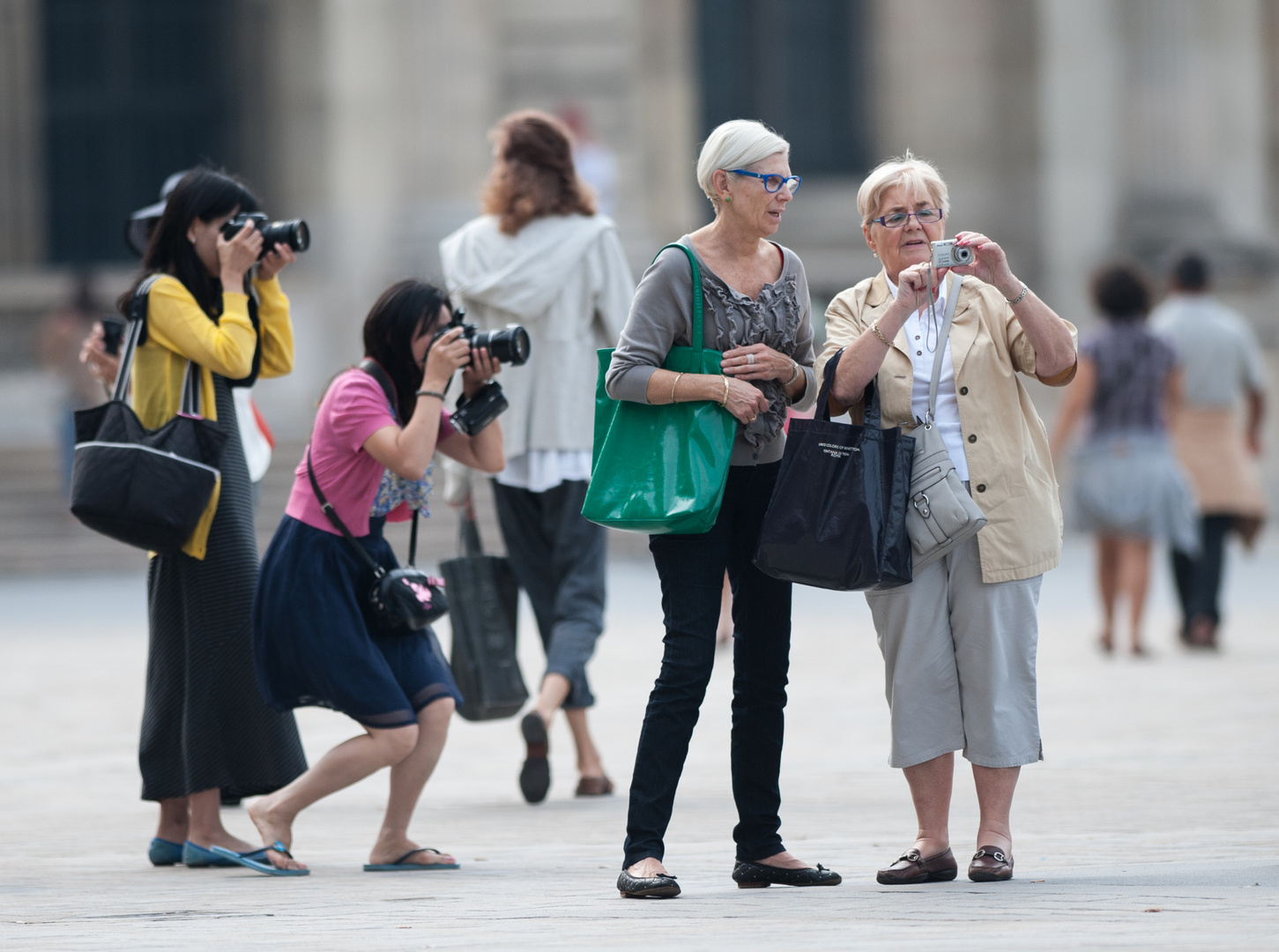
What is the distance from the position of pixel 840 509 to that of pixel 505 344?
110 cm

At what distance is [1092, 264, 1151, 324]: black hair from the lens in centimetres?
1002

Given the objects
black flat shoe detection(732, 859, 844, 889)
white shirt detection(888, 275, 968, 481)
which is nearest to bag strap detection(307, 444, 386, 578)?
black flat shoe detection(732, 859, 844, 889)

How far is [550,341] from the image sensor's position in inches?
266

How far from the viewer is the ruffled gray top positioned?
4.64 meters

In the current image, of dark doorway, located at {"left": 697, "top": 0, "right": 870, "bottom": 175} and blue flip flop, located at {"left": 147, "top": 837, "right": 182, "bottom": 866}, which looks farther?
dark doorway, located at {"left": 697, "top": 0, "right": 870, "bottom": 175}

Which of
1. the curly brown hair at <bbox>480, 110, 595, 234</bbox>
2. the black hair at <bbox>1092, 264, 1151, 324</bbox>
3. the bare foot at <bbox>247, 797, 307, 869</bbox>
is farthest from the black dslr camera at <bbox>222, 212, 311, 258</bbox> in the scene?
the black hair at <bbox>1092, 264, 1151, 324</bbox>

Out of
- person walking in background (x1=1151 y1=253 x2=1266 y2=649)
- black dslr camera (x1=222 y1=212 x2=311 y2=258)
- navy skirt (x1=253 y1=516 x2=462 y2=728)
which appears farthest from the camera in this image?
person walking in background (x1=1151 y1=253 x2=1266 y2=649)

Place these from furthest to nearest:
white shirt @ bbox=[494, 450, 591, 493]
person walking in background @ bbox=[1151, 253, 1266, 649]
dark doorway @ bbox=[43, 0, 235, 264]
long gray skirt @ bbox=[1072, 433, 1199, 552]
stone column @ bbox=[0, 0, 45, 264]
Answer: dark doorway @ bbox=[43, 0, 235, 264], stone column @ bbox=[0, 0, 45, 264], person walking in background @ bbox=[1151, 253, 1266, 649], long gray skirt @ bbox=[1072, 433, 1199, 552], white shirt @ bbox=[494, 450, 591, 493]

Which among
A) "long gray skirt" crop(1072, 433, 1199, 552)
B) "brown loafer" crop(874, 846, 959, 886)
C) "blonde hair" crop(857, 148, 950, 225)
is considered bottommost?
"brown loafer" crop(874, 846, 959, 886)

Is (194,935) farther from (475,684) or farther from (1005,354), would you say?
(1005,354)

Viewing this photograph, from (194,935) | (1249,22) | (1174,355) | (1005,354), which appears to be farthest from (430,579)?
(1249,22)

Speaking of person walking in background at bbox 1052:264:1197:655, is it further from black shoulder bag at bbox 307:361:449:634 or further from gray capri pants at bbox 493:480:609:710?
black shoulder bag at bbox 307:361:449:634

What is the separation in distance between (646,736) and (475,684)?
57.5 inches

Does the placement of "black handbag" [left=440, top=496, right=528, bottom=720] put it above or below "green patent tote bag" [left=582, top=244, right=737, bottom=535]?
below
